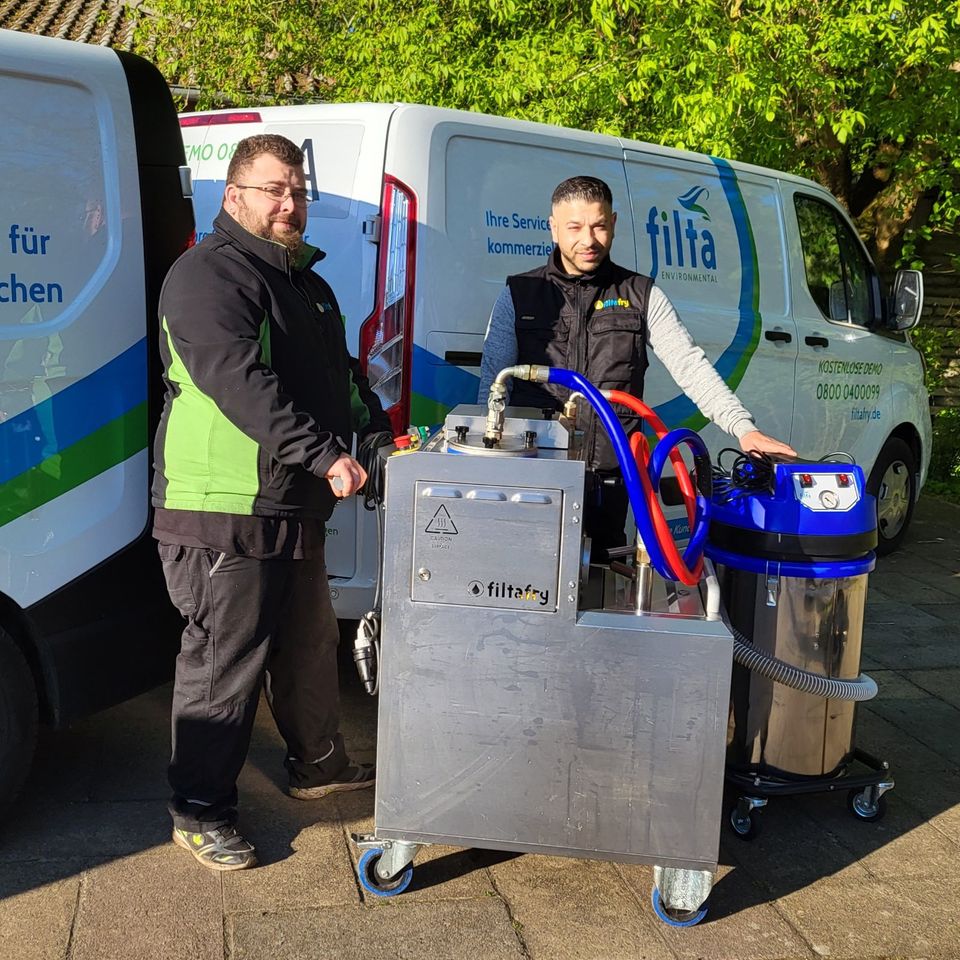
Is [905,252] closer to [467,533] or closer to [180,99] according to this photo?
[180,99]

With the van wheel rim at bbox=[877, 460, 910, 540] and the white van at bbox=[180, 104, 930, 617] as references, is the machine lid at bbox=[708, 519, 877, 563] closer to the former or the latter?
the white van at bbox=[180, 104, 930, 617]

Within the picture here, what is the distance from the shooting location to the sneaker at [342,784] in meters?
3.69

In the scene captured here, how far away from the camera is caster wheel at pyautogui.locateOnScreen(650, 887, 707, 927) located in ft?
9.91

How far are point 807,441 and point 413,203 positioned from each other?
115 inches

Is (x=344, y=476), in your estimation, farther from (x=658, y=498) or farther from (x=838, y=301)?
(x=838, y=301)

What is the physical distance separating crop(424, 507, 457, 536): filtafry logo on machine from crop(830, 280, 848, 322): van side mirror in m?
4.11

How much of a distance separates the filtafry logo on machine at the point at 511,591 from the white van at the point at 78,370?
1169 mm

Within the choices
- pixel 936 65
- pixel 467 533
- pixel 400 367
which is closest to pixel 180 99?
pixel 936 65

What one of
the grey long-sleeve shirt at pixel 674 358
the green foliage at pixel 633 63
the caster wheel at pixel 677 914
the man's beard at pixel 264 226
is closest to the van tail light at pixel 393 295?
the grey long-sleeve shirt at pixel 674 358

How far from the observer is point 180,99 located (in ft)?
32.3

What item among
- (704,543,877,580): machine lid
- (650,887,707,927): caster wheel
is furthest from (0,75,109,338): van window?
(650,887,707,927): caster wheel

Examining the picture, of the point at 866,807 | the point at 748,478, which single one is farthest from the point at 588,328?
the point at 866,807

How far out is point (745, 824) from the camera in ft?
11.4

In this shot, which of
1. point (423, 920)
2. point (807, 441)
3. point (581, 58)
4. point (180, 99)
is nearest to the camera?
point (423, 920)
